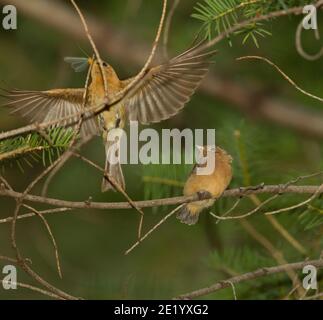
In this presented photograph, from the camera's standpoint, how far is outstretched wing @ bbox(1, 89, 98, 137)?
3863 mm

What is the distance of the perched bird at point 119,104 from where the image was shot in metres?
3.77

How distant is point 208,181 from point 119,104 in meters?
0.81

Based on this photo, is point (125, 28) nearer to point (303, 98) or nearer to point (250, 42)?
point (250, 42)

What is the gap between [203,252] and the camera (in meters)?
6.10

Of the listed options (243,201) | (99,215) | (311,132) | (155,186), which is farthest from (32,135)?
(99,215)

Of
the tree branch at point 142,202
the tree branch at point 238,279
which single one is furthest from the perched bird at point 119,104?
the tree branch at point 238,279

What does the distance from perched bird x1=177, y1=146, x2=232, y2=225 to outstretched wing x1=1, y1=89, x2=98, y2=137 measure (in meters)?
0.56

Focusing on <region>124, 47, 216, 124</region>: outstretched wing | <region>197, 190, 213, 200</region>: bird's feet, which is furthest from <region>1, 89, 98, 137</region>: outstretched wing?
<region>197, 190, 213, 200</region>: bird's feet

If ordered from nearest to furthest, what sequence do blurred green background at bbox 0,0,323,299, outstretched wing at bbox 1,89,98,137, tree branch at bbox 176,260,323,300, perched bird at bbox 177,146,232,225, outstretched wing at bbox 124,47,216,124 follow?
tree branch at bbox 176,260,323,300, perched bird at bbox 177,146,232,225, outstretched wing at bbox 124,47,216,124, outstretched wing at bbox 1,89,98,137, blurred green background at bbox 0,0,323,299

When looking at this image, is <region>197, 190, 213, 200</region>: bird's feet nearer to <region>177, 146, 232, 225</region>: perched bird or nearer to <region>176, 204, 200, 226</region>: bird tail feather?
<region>177, 146, 232, 225</region>: perched bird

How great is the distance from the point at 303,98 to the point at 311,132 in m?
0.23

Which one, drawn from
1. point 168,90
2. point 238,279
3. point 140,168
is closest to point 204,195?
point 238,279

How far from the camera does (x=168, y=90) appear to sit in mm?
3920

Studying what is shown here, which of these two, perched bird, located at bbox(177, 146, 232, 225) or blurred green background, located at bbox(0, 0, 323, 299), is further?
blurred green background, located at bbox(0, 0, 323, 299)
